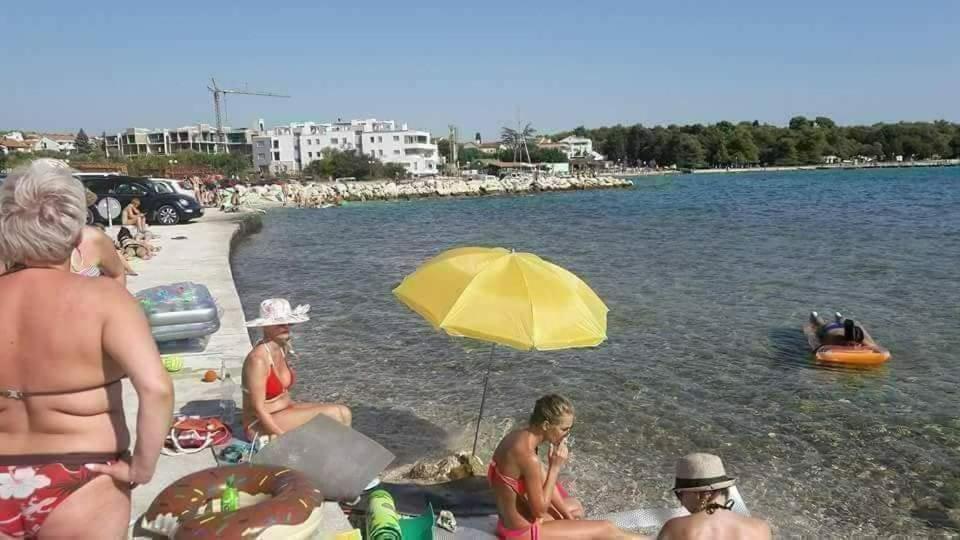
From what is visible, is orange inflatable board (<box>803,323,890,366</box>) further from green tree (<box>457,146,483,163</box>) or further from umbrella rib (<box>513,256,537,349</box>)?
green tree (<box>457,146,483,163</box>)

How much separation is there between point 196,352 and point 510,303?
4501mm

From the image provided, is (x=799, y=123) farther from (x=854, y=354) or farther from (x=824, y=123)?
(x=854, y=354)

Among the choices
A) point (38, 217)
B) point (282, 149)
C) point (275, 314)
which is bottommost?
point (275, 314)

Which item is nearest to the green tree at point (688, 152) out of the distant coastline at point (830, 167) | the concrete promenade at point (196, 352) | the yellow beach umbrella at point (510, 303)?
the distant coastline at point (830, 167)

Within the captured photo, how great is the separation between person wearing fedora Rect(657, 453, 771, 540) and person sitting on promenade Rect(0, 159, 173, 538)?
8.21ft

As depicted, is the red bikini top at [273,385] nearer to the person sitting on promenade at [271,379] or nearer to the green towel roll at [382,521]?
the person sitting on promenade at [271,379]

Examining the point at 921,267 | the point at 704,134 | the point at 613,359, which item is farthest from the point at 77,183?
the point at 704,134

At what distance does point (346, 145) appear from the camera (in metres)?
109

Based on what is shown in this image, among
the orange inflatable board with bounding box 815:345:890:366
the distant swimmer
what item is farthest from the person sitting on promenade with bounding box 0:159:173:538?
the distant swimmer

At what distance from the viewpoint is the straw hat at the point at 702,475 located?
11.4 ft

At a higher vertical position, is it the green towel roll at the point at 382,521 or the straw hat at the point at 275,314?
the straw hat at the point at 275,314

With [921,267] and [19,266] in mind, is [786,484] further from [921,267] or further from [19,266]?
[921,267]

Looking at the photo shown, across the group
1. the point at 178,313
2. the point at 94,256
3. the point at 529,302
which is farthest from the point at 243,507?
the point at 178,313

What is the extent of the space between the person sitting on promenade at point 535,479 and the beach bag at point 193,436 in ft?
7.60
